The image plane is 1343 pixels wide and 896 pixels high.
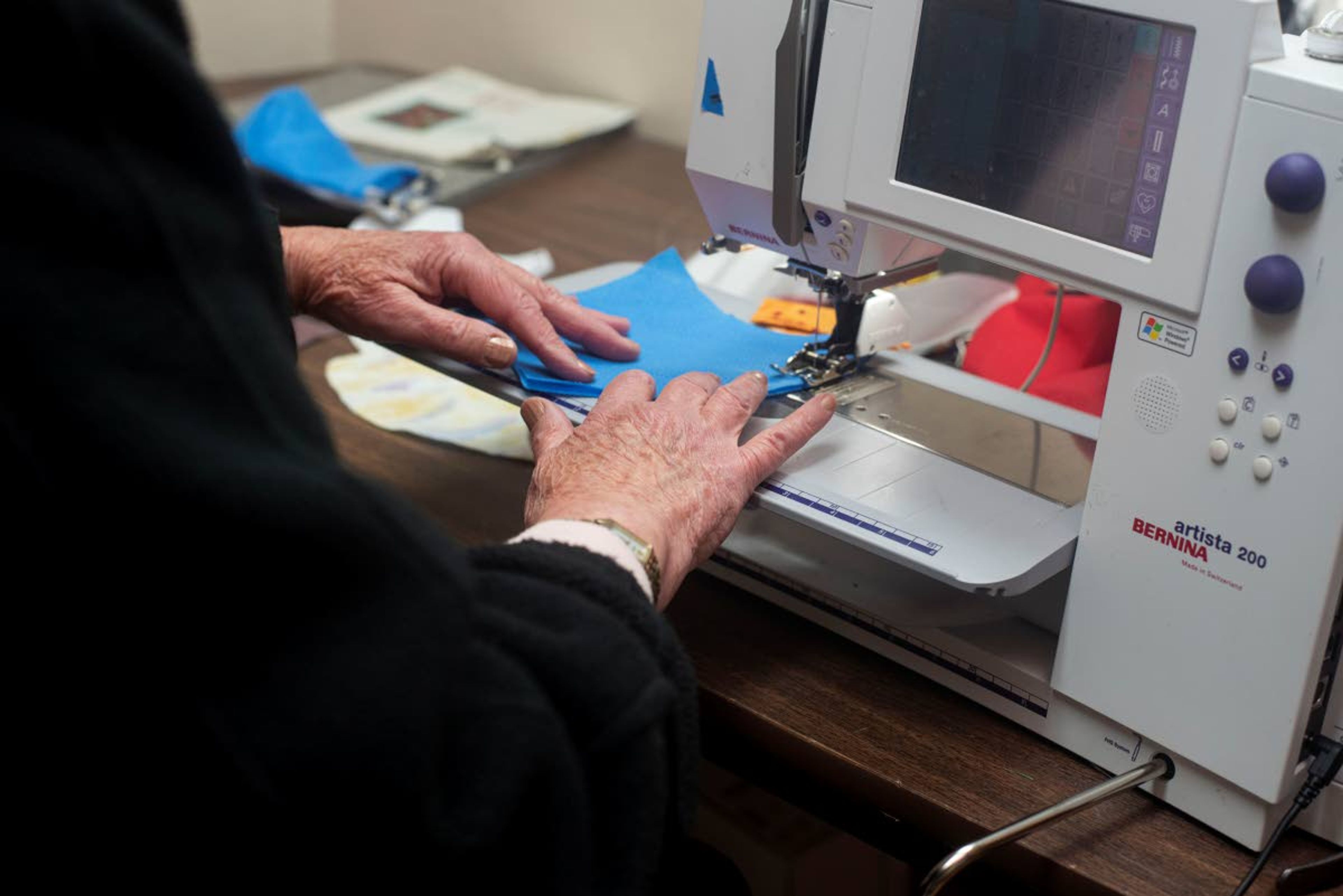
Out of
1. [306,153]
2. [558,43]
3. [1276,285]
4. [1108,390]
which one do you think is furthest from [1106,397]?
[558,43]

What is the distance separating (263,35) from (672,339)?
214 cm

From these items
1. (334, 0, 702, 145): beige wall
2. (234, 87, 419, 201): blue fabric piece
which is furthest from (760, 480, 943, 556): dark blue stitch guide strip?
(334, 0, 702, 145): beige wall

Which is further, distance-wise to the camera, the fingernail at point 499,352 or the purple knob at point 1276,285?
the fingernail at point 499,352

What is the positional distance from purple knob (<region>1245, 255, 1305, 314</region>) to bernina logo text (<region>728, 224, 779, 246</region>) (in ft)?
1.41

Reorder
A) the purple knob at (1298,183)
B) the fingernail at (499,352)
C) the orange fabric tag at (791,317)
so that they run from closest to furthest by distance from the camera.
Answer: the purple knob at (1298,183) → the fingernail at (499,352) → the orange fabric tag at (791,317)

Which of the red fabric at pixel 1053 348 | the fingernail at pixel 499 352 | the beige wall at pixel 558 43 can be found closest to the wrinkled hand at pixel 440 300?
the fingernail at pixel 499 352

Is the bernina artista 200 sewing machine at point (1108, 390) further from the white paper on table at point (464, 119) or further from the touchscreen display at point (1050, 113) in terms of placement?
the white paper on table at point (464, 119)

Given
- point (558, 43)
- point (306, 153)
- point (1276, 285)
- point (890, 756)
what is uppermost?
point (1276, 285)

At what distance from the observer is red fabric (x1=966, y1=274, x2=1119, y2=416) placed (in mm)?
1292

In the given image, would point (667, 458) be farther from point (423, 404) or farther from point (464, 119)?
point (464, 119)

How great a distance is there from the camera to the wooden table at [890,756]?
0.88m

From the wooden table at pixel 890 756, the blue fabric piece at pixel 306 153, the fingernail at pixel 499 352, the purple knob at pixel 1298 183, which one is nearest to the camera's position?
the purple knob at pixel 1298 183

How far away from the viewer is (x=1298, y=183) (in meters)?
0.77

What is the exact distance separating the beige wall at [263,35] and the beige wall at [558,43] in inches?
2.0
